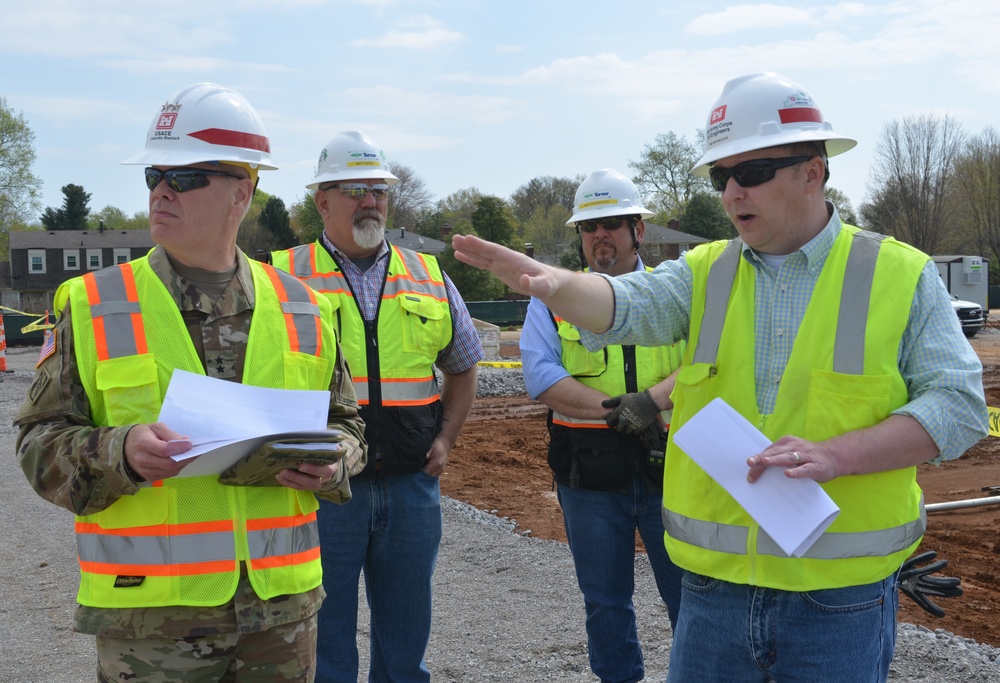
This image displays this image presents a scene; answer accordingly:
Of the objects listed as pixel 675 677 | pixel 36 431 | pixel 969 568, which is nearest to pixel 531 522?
pixel 969 568

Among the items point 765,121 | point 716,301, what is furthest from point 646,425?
point 765,121

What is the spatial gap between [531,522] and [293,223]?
58396 millimetres

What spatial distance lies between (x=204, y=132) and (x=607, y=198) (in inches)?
99.3

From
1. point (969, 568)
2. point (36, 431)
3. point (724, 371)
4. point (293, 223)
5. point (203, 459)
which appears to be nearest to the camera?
point (203, 459)

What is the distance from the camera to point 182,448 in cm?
250

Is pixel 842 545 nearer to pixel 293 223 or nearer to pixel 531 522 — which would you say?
pixel 531 522

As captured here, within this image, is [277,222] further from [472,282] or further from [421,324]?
[421,324]

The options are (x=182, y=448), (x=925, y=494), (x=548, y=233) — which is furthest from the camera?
(x=548, y=233)

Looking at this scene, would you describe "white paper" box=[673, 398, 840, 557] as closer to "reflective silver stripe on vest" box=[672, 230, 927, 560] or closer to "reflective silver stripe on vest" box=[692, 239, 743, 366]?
"reflective silver stripe on vest" box=[672, 230, 927, 560]

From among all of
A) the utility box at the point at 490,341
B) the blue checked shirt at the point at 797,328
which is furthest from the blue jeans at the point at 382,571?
the utility box at the point at 490,341

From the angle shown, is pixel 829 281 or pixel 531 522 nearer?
pixel 829 281

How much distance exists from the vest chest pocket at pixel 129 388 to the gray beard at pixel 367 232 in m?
1.90

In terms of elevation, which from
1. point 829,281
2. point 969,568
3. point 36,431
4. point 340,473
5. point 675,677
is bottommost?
point 969,568

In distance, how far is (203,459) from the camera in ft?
8.46
